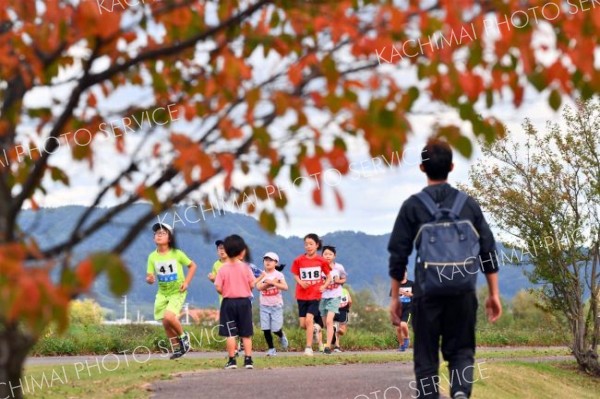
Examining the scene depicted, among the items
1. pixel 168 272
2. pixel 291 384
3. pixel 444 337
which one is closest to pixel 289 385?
pixel 291 384

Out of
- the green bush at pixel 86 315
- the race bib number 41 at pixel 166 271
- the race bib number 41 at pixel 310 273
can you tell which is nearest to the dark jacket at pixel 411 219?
the green bush at pixel 86 315

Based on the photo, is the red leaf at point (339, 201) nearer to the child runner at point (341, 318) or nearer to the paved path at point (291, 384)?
the paved path at point (291, 384)

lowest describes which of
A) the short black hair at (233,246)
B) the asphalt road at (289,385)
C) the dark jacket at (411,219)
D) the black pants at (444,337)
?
the asphalt road at (289,385)

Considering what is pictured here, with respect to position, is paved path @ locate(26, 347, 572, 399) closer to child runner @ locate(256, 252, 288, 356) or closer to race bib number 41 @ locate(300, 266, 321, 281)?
child runner @ locate(256, 252, 288, 356)

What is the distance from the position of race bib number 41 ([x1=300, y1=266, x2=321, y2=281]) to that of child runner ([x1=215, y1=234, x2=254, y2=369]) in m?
2.96

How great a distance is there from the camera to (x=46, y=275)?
336 centimetres

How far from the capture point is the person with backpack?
289 inches

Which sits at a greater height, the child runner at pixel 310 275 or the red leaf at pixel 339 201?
the child runner at pixel 310 275

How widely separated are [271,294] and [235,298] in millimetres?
3231

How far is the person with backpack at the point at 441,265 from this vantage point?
7.33m

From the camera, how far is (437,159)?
296 inches

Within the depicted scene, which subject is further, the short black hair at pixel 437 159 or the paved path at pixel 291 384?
the paved path at pixel 291 384

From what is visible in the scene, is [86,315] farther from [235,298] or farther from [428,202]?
[428,202]

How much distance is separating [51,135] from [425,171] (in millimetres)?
3492
